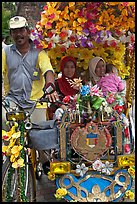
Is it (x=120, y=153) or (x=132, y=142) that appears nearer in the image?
(x=120, y=153)

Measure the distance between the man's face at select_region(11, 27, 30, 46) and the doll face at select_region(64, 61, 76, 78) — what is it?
0.85m

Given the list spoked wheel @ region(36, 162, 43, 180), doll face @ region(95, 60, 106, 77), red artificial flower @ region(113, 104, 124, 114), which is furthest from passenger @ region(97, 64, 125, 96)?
spoked wheel @ region(36, 162, 43, 180)

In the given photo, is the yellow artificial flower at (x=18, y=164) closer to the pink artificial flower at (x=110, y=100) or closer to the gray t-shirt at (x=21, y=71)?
the gray t-shirt at (x=21, y=71)

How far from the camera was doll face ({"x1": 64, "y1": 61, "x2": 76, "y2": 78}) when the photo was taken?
499 centimetres

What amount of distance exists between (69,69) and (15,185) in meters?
1.75

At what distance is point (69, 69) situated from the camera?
16.4ft

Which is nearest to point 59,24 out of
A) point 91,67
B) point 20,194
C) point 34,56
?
point 34,56

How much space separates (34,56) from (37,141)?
1013 mm

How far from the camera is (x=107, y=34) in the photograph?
184 inches

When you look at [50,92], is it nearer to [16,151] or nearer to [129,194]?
[16,151]

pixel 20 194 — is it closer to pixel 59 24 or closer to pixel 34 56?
pixel 34 56

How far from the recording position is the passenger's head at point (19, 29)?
164 inches

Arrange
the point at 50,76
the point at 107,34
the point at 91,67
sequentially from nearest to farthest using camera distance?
the point at 50,76 → the point at 107,34 → the point at 91,67

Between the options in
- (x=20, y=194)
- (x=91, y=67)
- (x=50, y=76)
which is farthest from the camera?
(x=91, y=67)
